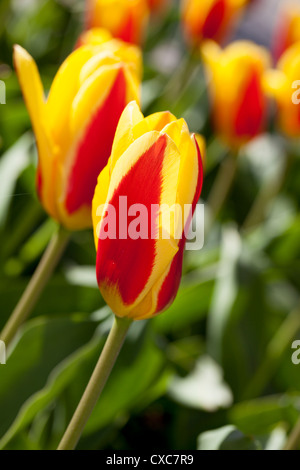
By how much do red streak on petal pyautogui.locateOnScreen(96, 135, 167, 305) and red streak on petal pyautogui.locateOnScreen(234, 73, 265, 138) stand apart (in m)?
0.51

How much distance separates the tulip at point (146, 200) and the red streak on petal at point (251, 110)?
0.49 metres

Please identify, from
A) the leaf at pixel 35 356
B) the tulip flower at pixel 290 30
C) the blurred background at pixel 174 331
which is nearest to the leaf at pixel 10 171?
the blurred background at pixel 174 331

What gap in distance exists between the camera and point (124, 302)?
41cm

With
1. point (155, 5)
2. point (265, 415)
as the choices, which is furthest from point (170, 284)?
point (155, 5)

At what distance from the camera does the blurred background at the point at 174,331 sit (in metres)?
0.59

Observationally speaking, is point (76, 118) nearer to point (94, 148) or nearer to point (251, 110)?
point (94, 148)

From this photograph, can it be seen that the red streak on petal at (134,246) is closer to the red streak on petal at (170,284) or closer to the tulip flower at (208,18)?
the red streak on petal at (170,284)

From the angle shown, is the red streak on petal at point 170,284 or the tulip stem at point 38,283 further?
the tulip stem at point 38,283

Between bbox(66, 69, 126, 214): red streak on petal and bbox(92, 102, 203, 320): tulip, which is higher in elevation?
bbox(66, 69, 126, 214): red streak on petal

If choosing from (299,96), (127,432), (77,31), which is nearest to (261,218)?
(299,96)

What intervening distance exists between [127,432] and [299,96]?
42 centimetres

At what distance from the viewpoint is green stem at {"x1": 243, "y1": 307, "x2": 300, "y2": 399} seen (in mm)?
806

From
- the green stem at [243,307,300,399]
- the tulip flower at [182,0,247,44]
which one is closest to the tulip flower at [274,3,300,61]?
the tulip flower at [182,0,247,44]

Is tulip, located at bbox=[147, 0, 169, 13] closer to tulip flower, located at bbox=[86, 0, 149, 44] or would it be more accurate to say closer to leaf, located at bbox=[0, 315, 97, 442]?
tulip flower, located at bbox=[86, 0, 149, 44]
